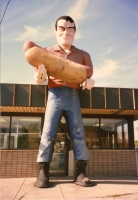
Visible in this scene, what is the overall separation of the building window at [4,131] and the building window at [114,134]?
364 centimetres

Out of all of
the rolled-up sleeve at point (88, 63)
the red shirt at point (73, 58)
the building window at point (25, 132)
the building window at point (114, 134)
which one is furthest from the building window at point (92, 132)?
the rolled-up sleeve at point (88, 63)

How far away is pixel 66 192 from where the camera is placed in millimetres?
4395

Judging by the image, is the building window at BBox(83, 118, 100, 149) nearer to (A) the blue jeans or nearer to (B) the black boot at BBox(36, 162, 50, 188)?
(A) the blue jeans

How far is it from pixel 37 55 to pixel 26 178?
13.9 ft

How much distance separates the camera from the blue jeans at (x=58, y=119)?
4973mm

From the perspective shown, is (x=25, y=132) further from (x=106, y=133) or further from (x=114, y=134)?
(x=114, y=134)

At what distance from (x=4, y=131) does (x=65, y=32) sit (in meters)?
4.42

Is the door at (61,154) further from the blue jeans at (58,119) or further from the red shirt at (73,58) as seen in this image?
the red shirt at (73,58)

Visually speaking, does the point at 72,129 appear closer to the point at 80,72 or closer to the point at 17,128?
the point at 80,72

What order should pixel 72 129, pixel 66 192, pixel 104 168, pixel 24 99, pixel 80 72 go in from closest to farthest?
pixel 66 192 < pixel 80 72 < pixel 72 129 < pixel 24 99 < pixel 104 168

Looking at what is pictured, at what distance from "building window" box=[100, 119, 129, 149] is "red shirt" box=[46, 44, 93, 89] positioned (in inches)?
121

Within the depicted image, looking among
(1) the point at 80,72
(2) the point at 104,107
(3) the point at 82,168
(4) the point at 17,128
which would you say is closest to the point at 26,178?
(4) the point at 17,128

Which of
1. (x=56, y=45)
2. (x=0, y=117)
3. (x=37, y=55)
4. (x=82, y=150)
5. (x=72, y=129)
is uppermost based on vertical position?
(x=56, y=45)

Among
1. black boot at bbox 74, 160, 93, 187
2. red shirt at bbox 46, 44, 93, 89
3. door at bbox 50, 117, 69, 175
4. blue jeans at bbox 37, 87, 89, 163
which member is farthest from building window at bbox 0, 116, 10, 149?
black boot at bbox 74, 160, 93, 187
